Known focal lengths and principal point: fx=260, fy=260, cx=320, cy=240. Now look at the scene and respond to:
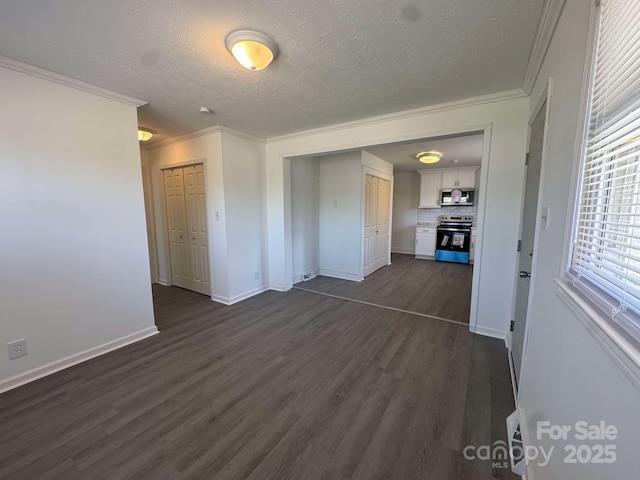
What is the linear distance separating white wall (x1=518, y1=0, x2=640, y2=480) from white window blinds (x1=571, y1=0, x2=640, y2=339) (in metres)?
0.15

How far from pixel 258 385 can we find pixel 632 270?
2.19 m

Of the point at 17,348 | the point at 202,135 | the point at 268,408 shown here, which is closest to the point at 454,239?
the point at 202,135

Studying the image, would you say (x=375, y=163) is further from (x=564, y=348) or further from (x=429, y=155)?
(x=564, y=348)

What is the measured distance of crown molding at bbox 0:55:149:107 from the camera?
6.40 feet

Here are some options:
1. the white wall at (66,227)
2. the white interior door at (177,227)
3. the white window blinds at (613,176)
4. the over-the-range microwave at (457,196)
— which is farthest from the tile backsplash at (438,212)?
the white wall at (66,227)

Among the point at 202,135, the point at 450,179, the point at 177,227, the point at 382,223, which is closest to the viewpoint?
the point at 202,135

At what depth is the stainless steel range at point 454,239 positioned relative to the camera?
6434mm

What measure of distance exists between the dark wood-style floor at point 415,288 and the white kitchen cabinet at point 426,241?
0.91 meters

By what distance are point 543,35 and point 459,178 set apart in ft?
18.1

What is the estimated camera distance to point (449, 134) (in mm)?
2801

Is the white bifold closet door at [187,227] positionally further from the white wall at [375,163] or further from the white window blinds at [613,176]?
the white window blinds at [613,176]

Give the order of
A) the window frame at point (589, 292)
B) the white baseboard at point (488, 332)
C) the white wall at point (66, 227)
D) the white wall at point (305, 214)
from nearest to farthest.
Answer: the window frame at point (589, 292), the white wall at point (66, 227), the white baseboard at point (488, 332), the white wall at point (305, 214)

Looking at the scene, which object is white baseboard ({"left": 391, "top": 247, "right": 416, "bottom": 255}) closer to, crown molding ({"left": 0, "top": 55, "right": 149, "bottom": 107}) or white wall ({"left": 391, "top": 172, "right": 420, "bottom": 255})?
white wall ({"left": 391, "top": 172, "right": 420, "bottom": 255})

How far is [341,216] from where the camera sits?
16.5 ft
